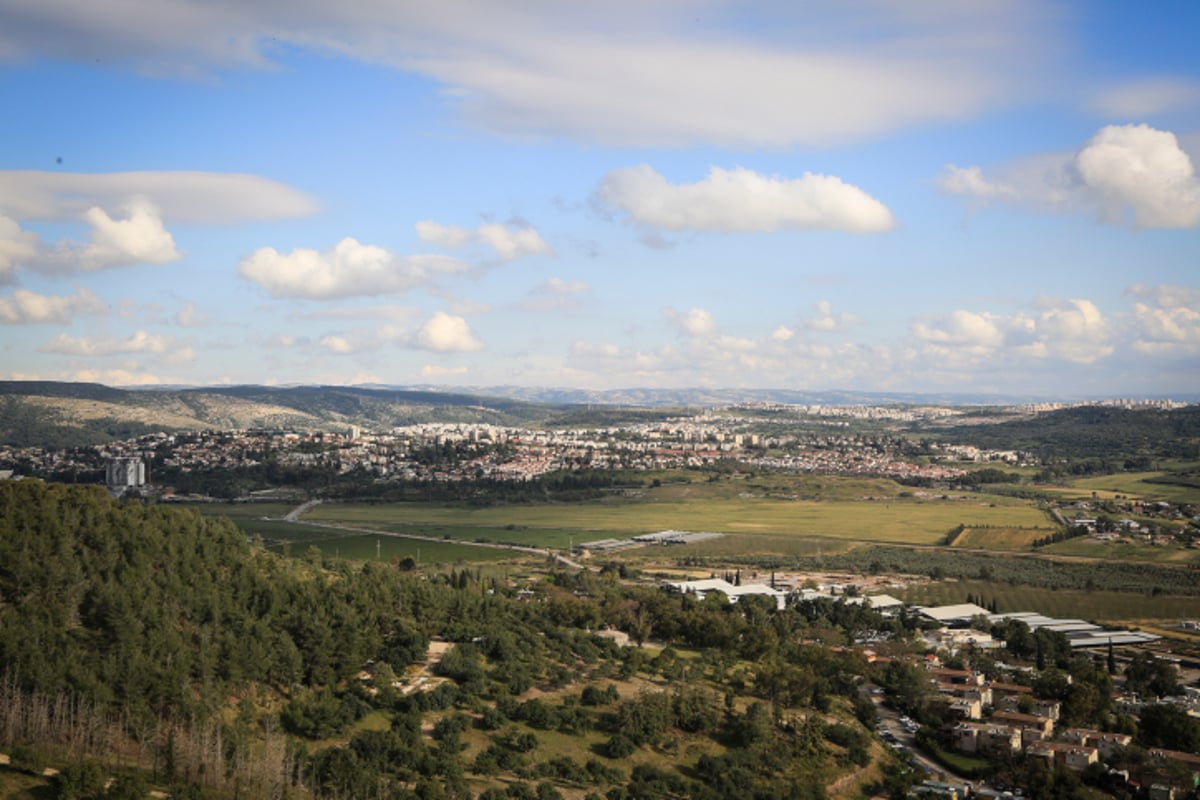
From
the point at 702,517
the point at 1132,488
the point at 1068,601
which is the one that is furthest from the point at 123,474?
the point at 1132,488

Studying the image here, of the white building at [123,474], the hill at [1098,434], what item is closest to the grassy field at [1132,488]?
the hill at [1098,434]

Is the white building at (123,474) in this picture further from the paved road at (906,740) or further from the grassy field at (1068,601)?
the paved road at (906,740)

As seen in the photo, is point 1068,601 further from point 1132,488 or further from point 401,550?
point 1132,488

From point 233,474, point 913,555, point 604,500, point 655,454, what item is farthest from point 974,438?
point 233,474

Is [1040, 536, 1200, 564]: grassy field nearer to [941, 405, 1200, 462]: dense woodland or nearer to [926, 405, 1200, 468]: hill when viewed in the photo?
[941, 405, 1200, 462]: dense woodland

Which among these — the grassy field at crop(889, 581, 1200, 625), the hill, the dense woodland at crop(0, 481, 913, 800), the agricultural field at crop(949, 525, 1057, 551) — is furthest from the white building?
the hill

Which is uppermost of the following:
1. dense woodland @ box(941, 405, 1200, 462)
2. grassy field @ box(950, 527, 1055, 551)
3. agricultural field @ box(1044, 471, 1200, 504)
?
dense woodland @ box(941, 405, 1200, 462)
